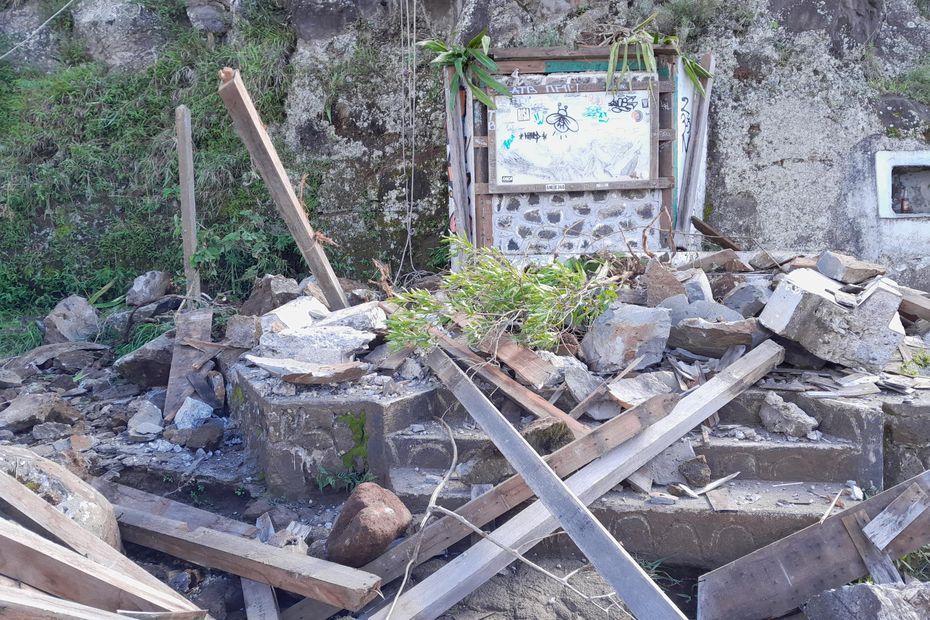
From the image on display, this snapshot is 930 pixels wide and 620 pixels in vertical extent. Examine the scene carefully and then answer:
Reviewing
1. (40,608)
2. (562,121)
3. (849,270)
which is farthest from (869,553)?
(562,121)

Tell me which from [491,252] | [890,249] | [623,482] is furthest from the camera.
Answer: [890,249]

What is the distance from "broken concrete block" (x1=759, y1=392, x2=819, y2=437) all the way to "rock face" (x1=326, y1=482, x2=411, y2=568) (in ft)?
6.24

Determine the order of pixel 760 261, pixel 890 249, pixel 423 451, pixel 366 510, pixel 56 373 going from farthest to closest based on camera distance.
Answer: pixel 890 249, pixel 56 373, pixel 760 261, pixel 423 451, pixel 366 510

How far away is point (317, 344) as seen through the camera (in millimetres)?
4504

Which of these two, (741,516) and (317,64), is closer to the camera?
(741,516)

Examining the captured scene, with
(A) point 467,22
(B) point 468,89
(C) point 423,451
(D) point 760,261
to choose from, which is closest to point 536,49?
(B) point 468,89

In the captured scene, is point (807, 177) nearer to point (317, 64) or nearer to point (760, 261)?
point (760, 261)

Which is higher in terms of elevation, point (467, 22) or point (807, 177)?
point (467, 22)

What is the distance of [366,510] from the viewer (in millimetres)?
3377

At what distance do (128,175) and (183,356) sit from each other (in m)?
3.99

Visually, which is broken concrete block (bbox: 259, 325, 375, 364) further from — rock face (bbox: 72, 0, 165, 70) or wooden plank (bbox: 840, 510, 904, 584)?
rock face (bbox: 72, 0, 165, 70)

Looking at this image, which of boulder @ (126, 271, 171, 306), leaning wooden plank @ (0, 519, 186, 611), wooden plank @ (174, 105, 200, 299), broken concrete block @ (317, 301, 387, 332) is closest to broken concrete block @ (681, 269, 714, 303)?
broken concrete block @ (317, 301, 387, 332)

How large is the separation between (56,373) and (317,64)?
4205 millimetres

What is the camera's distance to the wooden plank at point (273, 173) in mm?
4402
